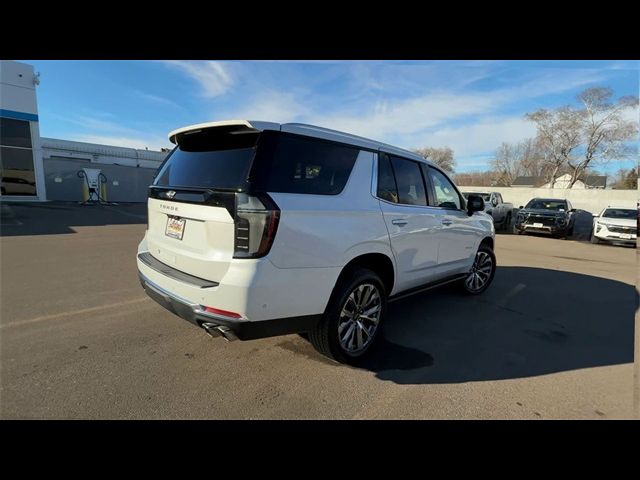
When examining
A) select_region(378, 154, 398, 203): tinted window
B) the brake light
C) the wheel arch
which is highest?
select_region(378, 154, 398, 203): tinted window

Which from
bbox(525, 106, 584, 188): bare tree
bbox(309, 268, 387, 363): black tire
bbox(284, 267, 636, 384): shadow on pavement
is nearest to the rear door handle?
→ bbox(309, 268, 387, 363): black tire

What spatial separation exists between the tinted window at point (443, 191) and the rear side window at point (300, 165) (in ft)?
5.57

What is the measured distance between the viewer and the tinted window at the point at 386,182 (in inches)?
129

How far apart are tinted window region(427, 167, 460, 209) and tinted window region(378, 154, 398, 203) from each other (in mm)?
932

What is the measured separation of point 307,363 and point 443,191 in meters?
2.84

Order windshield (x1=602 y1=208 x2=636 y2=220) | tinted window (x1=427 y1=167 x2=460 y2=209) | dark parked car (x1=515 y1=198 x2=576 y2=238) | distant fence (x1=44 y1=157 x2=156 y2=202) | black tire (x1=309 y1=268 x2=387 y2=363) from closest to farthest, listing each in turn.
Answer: black tire (x1=309 y1=268 x2=387 y2=363) < tinted window (x1=427 y1=167 x2=460 y2=209) < windshield (x1=602 y1=208 x2=636 y2=220) < dark parked car (x1=515 y1=198 x2=576 y2=238) < distant fence (x1=44 y1=157 x2=156 y2=202)

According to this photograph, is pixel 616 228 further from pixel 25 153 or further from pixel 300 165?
pixel 25 153

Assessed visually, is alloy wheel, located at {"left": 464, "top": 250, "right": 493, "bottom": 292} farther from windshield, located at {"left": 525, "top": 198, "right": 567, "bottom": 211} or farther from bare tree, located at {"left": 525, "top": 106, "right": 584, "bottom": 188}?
bare tree, located at {"left": 525, "top": 106, "right": 584, "bottom": 188}

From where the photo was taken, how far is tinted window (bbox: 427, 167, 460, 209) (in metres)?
4.22

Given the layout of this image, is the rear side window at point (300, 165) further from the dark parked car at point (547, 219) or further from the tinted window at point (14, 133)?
the tinted window at point (14, 133)
